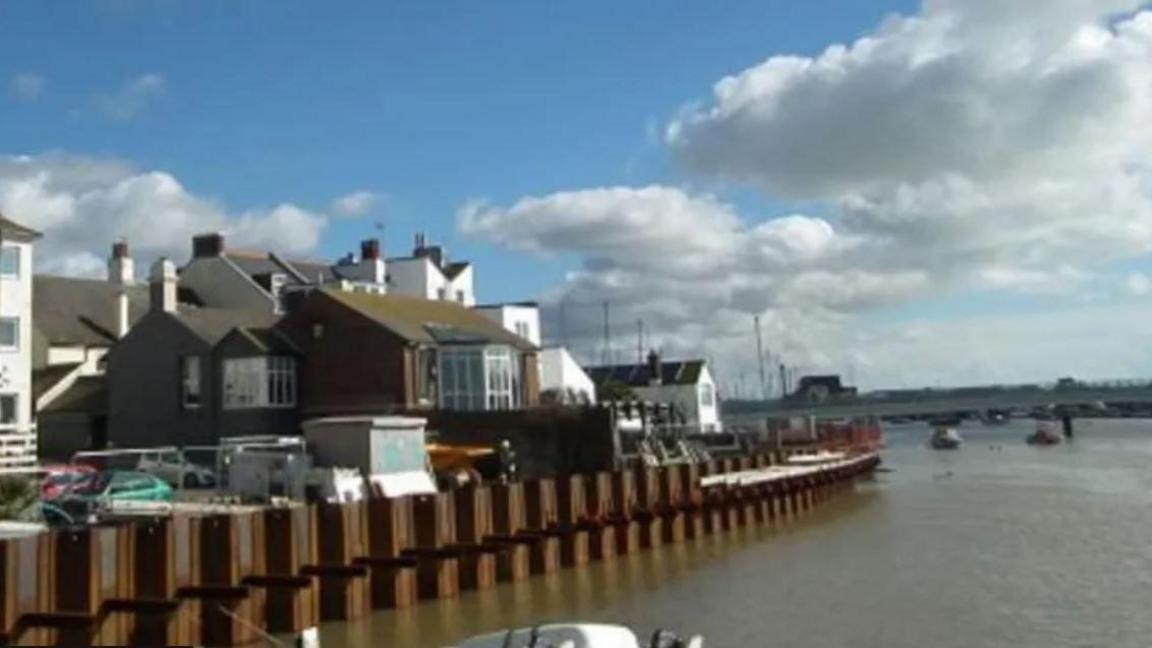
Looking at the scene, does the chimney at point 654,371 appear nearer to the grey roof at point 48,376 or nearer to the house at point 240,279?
the house at point 240,279

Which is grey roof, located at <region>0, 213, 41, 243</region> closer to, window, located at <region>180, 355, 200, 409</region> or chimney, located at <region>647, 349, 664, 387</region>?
window, located at <region>180, 355, 200, 409</region>

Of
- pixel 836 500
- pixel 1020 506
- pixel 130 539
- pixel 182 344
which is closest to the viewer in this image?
pixel 130 539

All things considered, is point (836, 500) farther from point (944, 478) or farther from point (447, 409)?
point (447, 409)

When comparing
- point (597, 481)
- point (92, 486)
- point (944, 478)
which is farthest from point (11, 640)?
point (944, 478)

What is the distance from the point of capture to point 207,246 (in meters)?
69.5

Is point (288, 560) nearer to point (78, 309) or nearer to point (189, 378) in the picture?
point (189, 378)

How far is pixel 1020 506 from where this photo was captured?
4975cm

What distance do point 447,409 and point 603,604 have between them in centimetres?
2741

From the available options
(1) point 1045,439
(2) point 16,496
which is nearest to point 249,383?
(2) point 16,496

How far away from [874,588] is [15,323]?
113 ft

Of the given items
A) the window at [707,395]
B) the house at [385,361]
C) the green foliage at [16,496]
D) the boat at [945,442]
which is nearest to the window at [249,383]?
the house at [385,361]

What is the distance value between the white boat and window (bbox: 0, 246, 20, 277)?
125 feet

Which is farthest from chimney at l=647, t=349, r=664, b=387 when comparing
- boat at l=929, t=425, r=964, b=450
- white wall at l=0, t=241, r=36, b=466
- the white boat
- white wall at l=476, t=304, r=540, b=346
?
the white boat

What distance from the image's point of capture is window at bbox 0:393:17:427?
158ft
